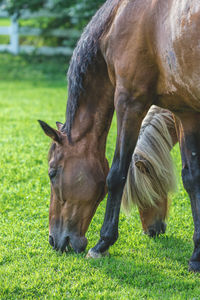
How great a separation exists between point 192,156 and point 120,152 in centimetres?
61

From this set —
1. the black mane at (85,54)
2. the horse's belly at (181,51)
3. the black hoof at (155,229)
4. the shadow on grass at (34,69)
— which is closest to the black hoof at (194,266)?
the black hoof at (155,229)

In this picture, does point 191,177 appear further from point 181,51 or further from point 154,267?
point 181,51

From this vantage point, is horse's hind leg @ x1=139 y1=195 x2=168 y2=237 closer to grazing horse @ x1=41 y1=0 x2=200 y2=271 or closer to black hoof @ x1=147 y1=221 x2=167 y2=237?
black hoof @ x1=147 y1=221 x2=167 y2=237

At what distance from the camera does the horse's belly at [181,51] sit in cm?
312

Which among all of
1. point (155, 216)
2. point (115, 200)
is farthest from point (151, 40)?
point (155, 216)

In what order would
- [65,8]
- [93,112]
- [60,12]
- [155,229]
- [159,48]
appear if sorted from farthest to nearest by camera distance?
1. [60,12]
2. [65,8]
3. [155,229]
4. [93,112]
5. [159,48]

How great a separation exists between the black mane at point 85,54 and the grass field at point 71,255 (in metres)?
1.00

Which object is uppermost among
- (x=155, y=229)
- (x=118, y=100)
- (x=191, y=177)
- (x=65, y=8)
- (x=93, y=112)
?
(x=65, y=8)

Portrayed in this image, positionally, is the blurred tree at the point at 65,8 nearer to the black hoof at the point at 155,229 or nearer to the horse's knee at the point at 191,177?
the black hoof at the point at 155,229

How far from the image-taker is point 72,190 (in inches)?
154

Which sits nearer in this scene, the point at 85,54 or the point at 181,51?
the point at 181,51

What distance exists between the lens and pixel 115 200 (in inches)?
148

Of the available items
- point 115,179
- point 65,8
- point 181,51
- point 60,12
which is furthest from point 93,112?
point 60,12

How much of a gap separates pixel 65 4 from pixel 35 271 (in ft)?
40.9
